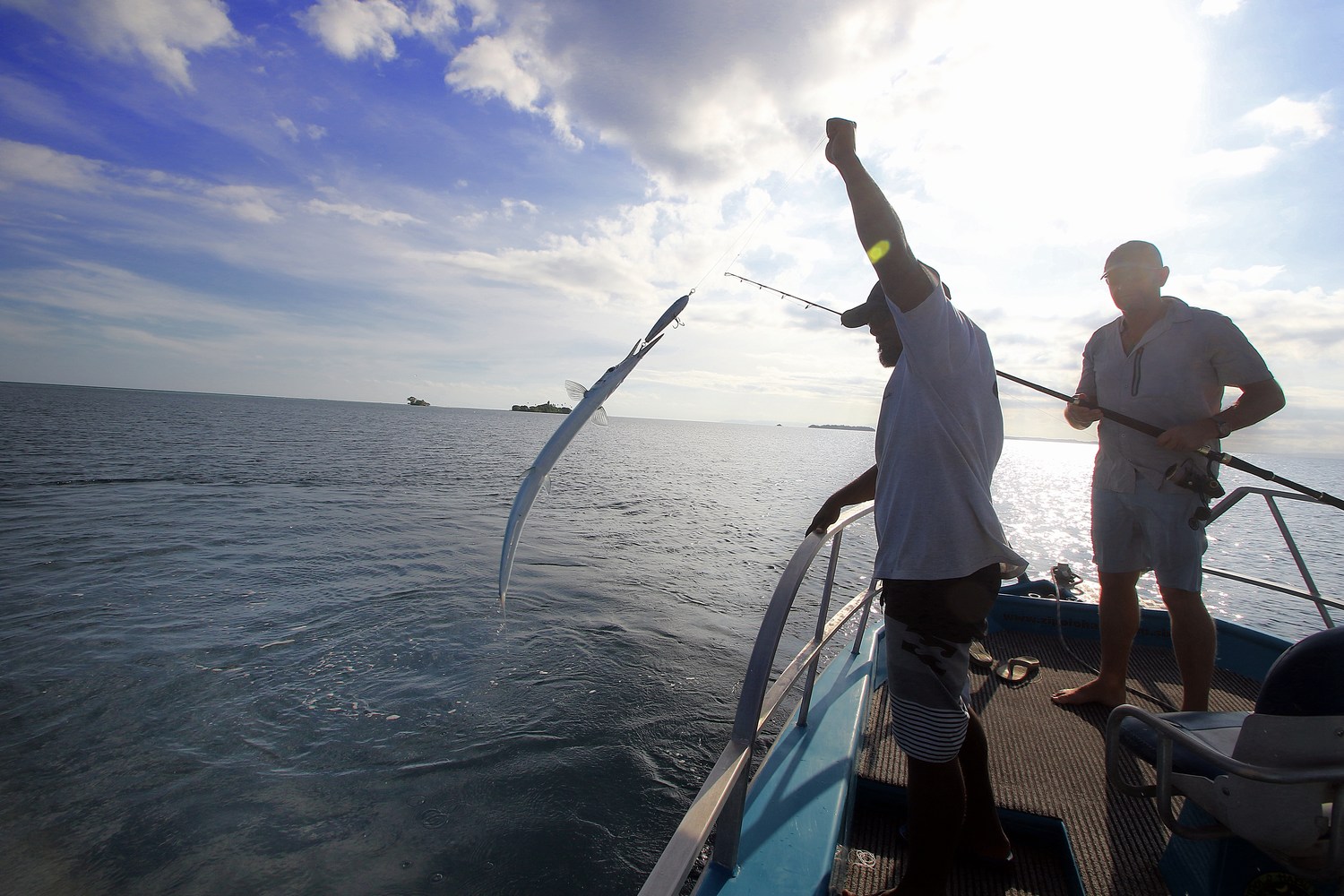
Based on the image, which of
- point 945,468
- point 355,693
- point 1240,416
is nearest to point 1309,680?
point 945,468

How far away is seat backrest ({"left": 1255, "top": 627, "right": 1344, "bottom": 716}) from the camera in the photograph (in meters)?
1.30

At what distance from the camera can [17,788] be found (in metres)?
3.98

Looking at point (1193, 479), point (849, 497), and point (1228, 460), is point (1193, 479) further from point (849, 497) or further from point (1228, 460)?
point (849, 497)

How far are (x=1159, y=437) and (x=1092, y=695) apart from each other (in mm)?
1575

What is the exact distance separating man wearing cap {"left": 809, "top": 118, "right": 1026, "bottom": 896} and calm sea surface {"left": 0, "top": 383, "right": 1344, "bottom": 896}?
2347 mm

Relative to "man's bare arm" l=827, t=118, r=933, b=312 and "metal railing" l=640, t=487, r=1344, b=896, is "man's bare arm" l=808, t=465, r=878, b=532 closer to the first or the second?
"metal railing" l=640, t=487, r=1344, b=896

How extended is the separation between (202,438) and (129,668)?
108 feet

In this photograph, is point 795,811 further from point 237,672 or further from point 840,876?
point 237,672

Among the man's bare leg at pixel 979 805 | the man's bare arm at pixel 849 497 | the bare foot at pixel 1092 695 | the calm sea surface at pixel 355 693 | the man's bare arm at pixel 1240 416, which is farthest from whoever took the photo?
the calm sea surface at pixel 355 693

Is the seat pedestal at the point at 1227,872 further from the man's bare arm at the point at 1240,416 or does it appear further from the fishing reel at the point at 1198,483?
the man's bare arm at the point at 1240,416

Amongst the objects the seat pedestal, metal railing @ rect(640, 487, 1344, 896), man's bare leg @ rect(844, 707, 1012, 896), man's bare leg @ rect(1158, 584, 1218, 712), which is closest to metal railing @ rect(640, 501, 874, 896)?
metal railing @ rect(640, 487, 1344, 896)

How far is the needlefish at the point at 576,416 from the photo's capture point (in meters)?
3.39

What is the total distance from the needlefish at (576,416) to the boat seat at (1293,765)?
2633mm

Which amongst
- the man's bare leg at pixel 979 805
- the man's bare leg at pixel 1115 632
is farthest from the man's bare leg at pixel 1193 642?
the man's bare leg at pixel 979 805
